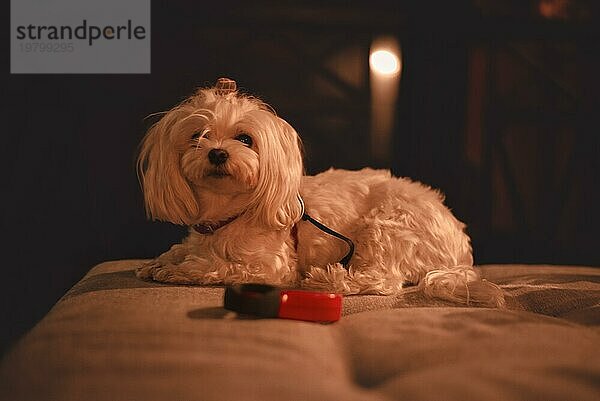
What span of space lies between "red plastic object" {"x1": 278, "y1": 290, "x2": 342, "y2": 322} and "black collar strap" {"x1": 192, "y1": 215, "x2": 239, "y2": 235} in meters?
0.53

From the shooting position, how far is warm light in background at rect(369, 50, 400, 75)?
286 centimetres

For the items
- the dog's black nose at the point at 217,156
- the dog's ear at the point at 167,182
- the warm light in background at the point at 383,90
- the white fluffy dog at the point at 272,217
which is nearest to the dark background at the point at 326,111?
the warm light in background at the point at 383,90

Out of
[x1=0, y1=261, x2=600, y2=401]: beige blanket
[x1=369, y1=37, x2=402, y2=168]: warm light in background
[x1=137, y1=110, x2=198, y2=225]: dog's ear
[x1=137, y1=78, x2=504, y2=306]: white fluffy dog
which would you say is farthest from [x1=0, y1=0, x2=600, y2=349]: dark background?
[x1=0, y1=261, x2=600, y2=401]: beige blanket

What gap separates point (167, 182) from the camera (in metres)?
1.94

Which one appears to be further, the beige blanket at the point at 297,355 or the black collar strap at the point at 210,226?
the black collar strap at the point at 210,226

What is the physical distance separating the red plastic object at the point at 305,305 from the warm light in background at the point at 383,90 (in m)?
1.46

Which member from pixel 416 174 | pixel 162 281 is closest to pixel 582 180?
pixel 416 174

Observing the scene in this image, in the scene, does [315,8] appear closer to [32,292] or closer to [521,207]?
[521,207]

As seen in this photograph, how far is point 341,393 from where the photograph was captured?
112 centimetres

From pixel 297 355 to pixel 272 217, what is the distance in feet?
2.38

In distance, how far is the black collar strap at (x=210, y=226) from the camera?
203 centimetres

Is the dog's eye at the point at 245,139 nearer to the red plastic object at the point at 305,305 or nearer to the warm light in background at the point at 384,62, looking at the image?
the red plastic object at the point at 305,305

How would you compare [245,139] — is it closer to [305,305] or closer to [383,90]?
[305,305]

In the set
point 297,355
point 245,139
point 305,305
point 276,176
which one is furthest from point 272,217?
point 297,355
